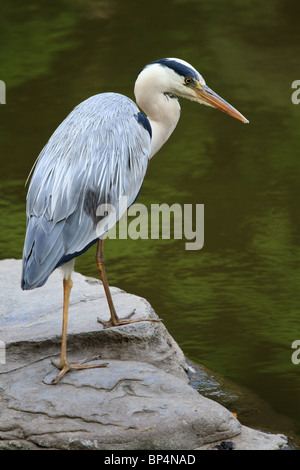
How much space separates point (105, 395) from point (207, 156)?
162 inches

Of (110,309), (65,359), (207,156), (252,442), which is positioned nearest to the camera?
(252,442)

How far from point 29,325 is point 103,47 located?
21.2 ft

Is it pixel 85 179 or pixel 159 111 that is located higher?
pixel 159 111

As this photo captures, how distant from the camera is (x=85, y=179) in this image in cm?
371

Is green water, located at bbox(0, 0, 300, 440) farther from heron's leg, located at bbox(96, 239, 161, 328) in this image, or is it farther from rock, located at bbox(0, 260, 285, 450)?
heron's leg, located at bbox(96, 239, 161, 328)

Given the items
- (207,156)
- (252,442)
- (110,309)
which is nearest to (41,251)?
(110,309)

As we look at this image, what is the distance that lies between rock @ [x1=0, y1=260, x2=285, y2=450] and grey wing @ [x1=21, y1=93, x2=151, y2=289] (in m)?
0.49

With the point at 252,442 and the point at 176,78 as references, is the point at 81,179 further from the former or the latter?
the point at 252,442

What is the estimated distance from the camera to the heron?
356cm

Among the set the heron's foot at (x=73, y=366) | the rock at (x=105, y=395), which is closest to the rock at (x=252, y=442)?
the rock at (x=105, y=395)

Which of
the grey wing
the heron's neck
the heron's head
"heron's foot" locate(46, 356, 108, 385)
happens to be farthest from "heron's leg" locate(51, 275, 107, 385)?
the heron's head

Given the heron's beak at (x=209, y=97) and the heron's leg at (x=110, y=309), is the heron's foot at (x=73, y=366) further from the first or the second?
the heron's beak at (x=209, y=97)

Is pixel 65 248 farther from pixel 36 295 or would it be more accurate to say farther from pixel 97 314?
pixel 36 295
